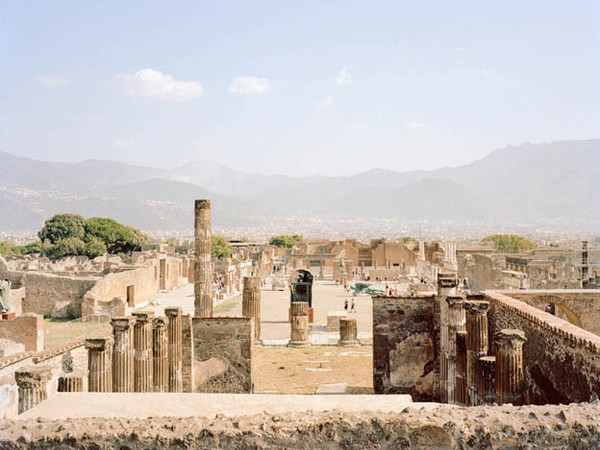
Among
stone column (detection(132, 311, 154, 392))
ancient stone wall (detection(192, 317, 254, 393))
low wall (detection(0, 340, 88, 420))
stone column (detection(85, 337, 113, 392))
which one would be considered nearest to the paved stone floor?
low wall (detection(0, 340, 88, 420))

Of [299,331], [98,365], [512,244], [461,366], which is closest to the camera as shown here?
[98,365]

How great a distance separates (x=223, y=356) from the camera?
1448 centimetres

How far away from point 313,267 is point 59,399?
176ft

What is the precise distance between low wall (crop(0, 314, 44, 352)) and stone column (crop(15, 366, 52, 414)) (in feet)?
43.6

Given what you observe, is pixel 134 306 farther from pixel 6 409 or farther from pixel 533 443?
pixel 533 443

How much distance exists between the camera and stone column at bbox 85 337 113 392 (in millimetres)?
10766

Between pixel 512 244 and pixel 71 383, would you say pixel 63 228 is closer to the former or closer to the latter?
pixel 512 244

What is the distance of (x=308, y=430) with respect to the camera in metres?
5.10

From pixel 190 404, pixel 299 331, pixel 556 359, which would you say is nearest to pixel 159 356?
pixel 190 404

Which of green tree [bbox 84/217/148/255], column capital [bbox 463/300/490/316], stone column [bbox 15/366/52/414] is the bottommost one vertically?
stone column [bbox 15/366/52/414]

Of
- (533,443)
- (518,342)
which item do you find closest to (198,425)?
(533,443)

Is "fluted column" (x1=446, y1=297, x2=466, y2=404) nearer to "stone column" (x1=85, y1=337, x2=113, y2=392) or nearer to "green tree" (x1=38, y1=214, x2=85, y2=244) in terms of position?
"stone column" (x1=85, y1=337, x2=113, y2=392)

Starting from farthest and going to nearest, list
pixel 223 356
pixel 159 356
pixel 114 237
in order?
pixel 114 237 < pixel 223 356 < pixel 159 356

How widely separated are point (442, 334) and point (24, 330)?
14.3 m
